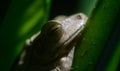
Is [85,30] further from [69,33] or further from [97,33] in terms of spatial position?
[69,33]

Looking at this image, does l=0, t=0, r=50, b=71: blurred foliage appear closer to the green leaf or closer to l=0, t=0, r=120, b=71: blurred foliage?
l=0, t=0, r=120, b=71: blurred foliage

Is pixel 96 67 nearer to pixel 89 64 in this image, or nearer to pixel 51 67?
pixel 89 64

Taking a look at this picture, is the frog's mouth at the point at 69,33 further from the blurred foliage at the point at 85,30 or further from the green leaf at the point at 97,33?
the green leaf at the point at 97,33

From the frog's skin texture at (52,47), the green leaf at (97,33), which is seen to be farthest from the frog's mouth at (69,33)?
the green leaf at (97,33)

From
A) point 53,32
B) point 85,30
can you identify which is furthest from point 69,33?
point 85,30

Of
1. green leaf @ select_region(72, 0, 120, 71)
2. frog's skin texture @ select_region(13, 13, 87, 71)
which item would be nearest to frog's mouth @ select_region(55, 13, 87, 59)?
frog's skin texture @ select_region(13, 13, 87, 71)

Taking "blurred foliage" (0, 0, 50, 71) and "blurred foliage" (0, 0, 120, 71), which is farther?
"blurred foliage" (0, 0, 50, 71)

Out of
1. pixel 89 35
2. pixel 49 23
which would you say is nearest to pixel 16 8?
pixel 49 23
